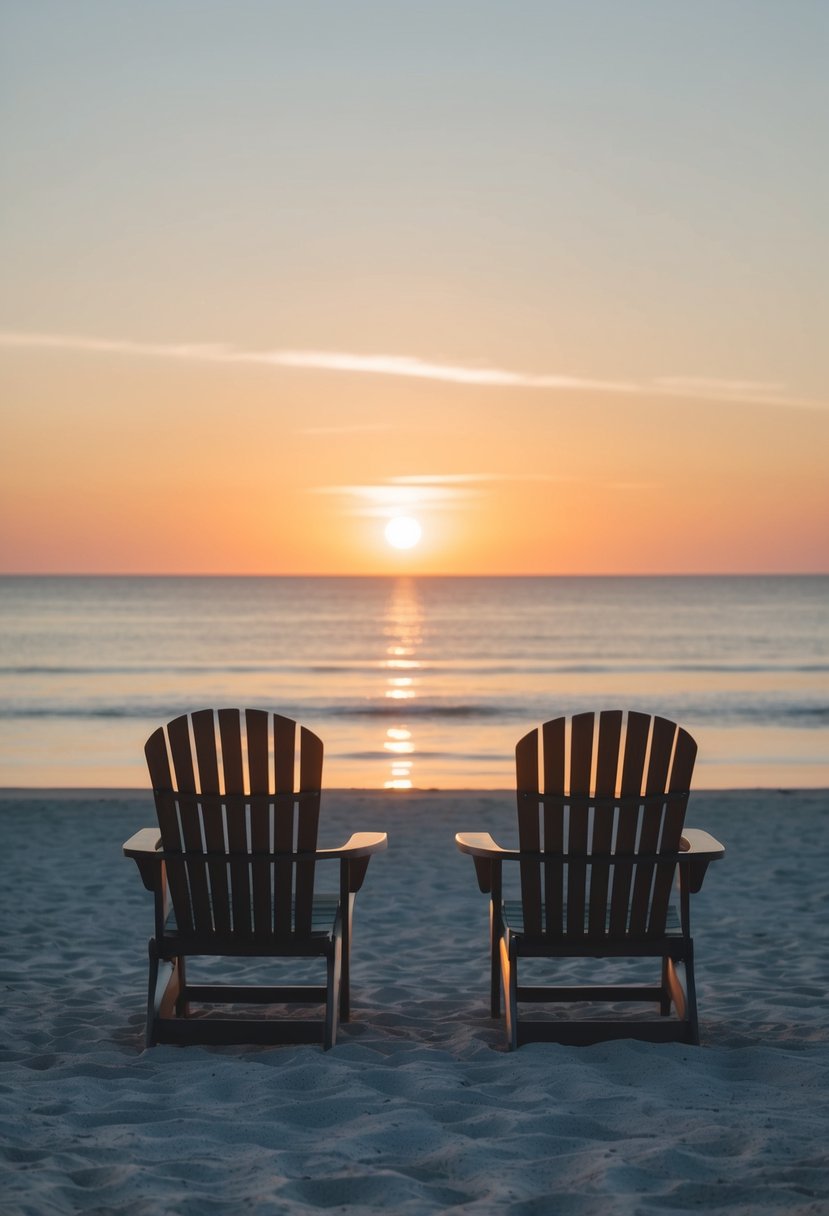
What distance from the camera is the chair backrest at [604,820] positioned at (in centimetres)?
364

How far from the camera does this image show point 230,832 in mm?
3682

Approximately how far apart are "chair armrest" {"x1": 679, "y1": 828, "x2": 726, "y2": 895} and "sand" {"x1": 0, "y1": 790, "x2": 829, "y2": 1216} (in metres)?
0.53

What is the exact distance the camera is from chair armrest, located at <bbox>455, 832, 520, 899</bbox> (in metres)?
3.72

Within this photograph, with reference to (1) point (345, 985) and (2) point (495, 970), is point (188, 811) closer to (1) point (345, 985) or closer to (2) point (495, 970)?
(1) point (345, 985)

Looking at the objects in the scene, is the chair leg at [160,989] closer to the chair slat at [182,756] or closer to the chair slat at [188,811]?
the chair slat at [188,811]

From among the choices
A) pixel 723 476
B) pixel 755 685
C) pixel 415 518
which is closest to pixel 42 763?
pixel 755 685

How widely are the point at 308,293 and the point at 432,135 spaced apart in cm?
472

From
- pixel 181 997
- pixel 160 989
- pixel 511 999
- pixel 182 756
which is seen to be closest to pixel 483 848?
pixel 511 999

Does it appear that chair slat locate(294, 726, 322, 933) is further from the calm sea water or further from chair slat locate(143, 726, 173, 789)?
the calm sea water

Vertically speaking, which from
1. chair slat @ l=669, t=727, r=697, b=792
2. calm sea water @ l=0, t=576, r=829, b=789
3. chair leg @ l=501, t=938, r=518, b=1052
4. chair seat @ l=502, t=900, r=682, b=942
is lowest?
calm sea water @ l=0, t=576, r=829, b=789

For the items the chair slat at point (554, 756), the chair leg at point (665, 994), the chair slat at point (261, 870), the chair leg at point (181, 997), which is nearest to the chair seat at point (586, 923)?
the chair leg at point (665, 994)

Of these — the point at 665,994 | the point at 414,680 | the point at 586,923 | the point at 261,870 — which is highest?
the point at 261,870

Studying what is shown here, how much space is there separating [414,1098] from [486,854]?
2.80 ft

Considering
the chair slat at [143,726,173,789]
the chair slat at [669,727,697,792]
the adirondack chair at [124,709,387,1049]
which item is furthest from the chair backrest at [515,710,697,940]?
the chair slat at [143,726,173,789]
